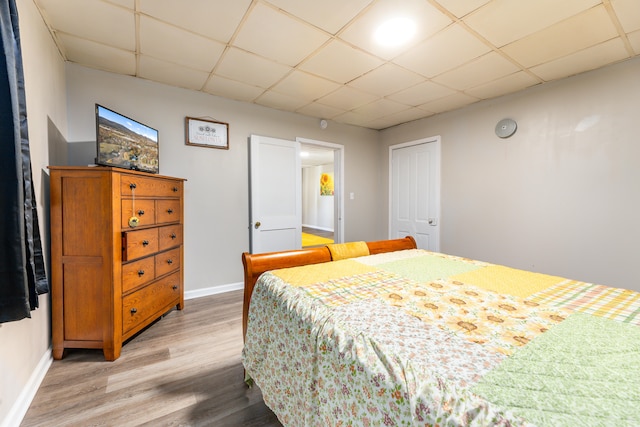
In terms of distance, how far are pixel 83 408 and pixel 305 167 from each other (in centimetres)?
943

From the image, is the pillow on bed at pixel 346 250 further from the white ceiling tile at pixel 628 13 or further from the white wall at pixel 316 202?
the white wall at pixel 316 202

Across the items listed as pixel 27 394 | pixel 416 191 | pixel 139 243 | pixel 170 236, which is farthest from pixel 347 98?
pixel 27 394

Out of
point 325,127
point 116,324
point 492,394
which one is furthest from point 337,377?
point 325,127

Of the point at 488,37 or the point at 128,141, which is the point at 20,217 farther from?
the point at 488,37

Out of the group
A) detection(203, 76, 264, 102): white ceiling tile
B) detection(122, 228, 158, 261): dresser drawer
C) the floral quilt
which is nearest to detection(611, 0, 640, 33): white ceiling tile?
the floral quilt

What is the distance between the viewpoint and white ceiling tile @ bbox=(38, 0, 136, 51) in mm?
1749

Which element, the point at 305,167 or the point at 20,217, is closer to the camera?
the point at 20,217

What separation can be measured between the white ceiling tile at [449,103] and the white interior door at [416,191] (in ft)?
1.35

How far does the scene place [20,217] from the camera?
1151 millimetres

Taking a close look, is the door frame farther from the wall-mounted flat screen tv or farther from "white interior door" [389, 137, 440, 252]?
the wall-mounted flat screen tv

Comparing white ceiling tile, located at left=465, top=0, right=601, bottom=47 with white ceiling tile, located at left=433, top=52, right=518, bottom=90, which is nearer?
white ceiling tile, located at left=465, top=0, right=601, bottom=47

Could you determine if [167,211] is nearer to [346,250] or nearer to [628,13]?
[346,250]

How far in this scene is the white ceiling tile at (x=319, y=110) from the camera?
3564 millimetres

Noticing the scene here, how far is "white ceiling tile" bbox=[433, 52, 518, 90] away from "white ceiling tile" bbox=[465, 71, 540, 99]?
99 millimetres
